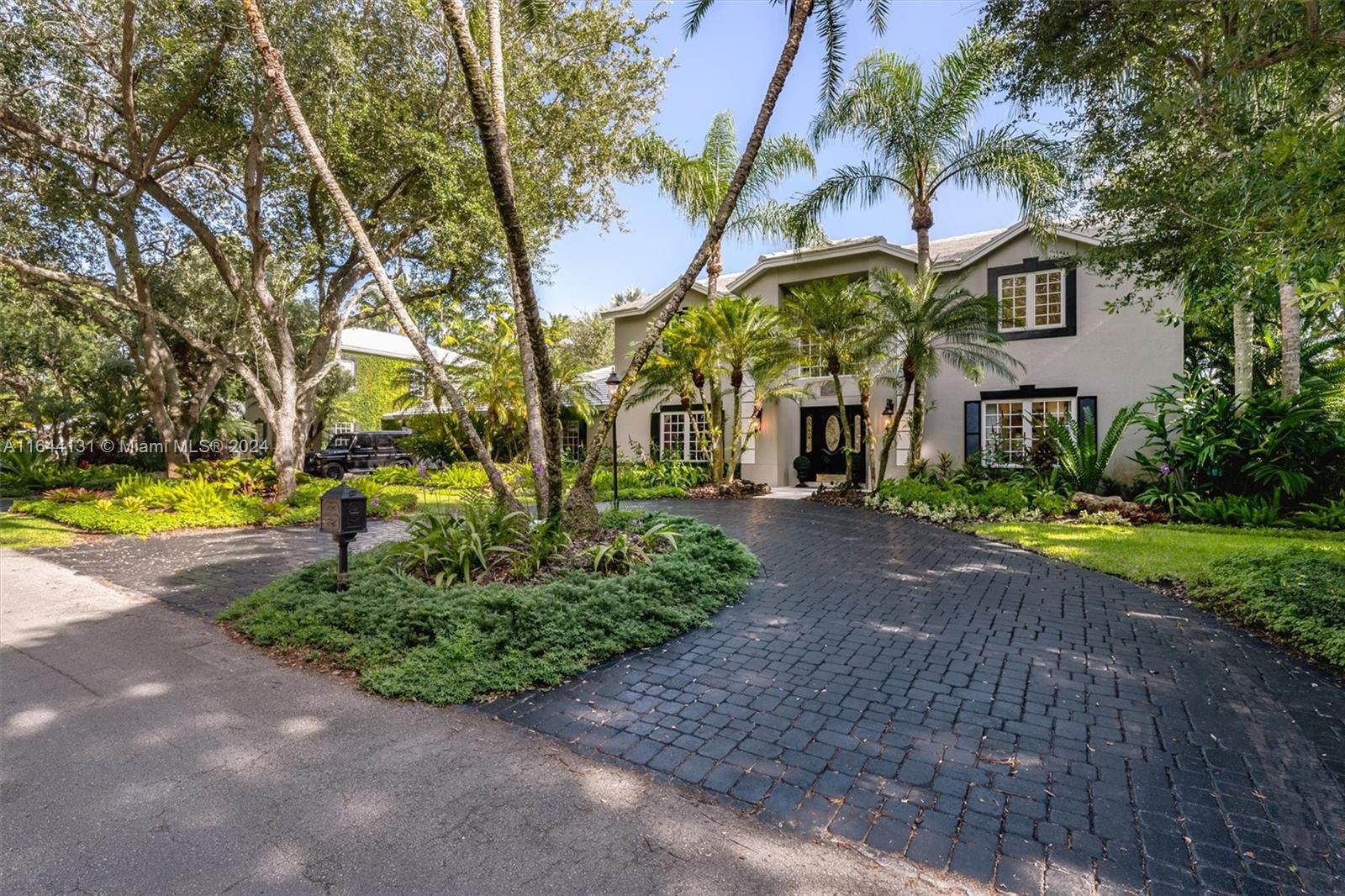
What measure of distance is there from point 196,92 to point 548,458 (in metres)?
9.05

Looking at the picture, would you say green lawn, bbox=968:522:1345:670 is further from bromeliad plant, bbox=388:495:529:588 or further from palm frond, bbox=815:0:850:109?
palm frond, bbox=815:0:850:109

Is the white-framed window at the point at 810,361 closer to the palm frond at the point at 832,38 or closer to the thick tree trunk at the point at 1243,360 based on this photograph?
the palm frond at the point at 832,38

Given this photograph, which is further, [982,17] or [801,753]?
[982,17]

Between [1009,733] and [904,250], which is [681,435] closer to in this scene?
[904,250]

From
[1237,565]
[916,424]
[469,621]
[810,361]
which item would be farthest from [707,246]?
[916,424]

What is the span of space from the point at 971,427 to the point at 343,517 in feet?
44.6

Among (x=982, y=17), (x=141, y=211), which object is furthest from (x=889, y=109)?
(x=141, y=211)

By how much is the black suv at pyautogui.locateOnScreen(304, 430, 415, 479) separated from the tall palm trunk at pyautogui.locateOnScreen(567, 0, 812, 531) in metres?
15.6

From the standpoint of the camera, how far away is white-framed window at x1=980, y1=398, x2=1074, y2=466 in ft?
44.2

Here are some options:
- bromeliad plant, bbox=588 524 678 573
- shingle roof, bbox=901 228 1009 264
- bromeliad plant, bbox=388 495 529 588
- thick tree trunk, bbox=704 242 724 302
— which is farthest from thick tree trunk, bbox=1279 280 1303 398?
bromeliad plant, bbox=388 495 529 588

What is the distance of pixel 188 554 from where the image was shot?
848cm

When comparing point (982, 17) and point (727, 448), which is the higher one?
point (982, 17)

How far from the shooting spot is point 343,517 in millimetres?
5277

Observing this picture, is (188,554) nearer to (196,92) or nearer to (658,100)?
(196,92)
